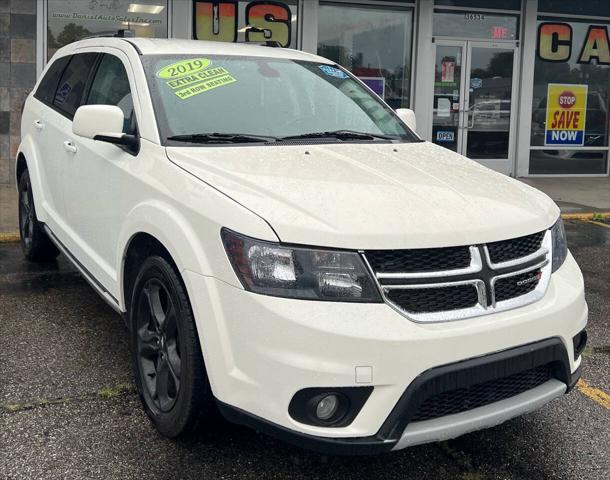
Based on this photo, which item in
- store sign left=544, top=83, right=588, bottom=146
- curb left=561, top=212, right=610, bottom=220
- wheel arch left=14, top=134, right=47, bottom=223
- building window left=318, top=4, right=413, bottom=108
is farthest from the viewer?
store sign left=544, top=83, right=588, bottom=146

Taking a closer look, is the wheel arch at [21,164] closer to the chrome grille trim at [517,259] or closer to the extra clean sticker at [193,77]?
the extra clean sticker at [193,77]

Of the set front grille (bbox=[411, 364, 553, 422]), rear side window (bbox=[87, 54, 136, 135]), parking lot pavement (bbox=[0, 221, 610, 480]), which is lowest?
parking lot pavement (bbox=[0, 221, 610, 480])

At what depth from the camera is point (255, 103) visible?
152 inches

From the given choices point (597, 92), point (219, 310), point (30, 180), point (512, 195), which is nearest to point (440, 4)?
point (597, 92)

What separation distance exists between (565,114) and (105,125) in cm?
1147

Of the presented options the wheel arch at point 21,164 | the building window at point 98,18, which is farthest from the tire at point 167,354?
the building window at point 98,18

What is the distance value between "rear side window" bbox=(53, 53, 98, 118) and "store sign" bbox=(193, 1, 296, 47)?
6488 mm

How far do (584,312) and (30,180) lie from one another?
399 centimetres

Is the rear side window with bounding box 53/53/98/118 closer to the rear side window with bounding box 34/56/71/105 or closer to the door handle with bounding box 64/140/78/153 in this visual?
the rear side window with bounding box 34/56/71/105

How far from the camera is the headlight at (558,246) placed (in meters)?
3.13

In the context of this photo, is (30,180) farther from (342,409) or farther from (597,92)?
(597,92)

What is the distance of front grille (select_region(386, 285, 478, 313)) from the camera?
2.60 m

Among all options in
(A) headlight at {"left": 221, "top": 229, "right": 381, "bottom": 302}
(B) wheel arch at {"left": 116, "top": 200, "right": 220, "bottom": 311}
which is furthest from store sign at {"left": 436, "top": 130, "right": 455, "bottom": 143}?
(A) headlight at {"left": 221, "top": 229, "right": 381, "bottom": 302}

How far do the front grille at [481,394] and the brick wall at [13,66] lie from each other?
9370 millimetres
